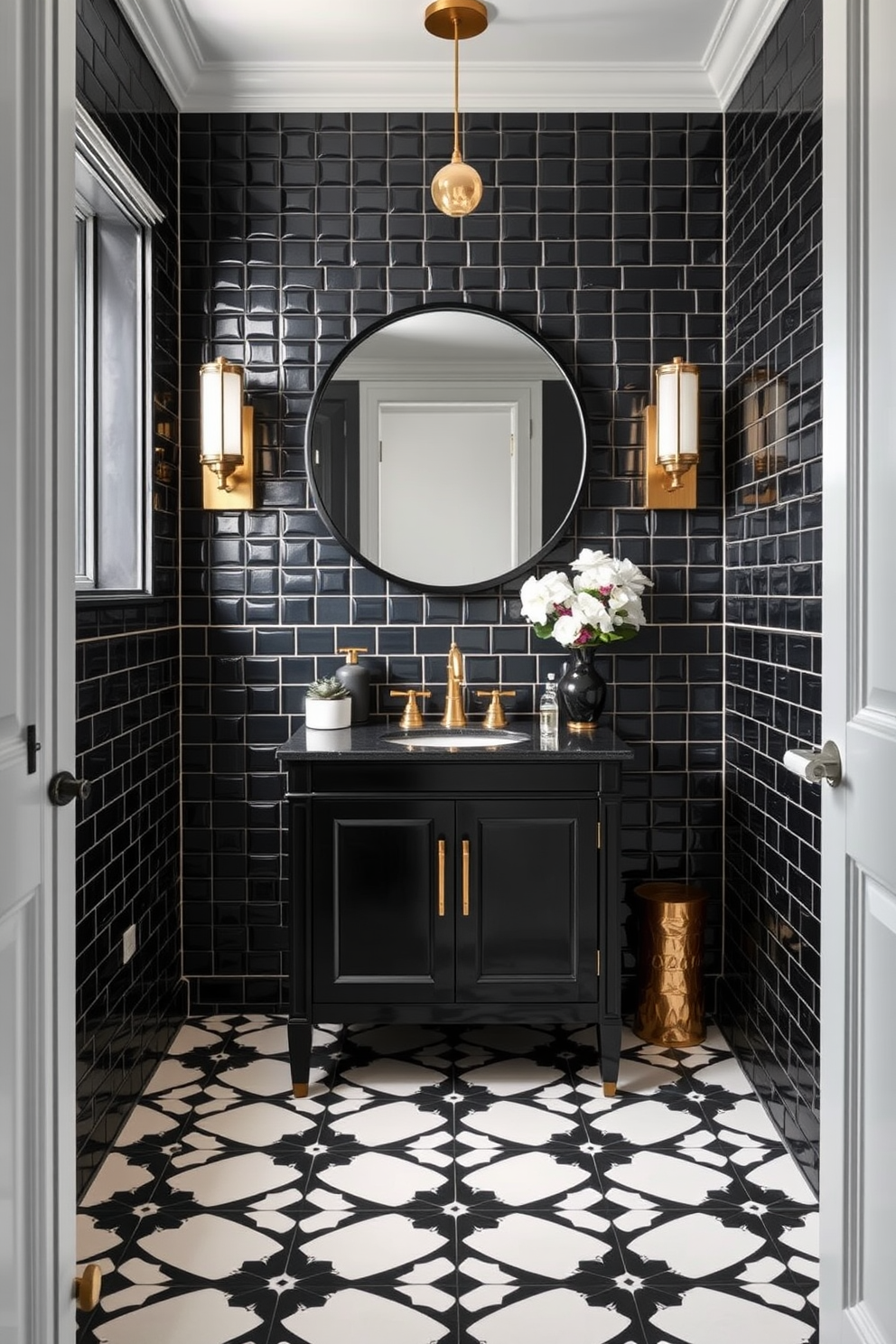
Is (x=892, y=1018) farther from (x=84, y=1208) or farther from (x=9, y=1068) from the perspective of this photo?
(x=84, y=1208)

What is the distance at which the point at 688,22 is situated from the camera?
308 cm

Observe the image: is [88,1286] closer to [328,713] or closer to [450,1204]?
A: [450,1204]

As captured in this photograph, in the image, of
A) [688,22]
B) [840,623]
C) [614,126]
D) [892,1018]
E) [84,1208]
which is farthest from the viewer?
[614,126]

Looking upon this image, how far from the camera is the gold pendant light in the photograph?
109 inches

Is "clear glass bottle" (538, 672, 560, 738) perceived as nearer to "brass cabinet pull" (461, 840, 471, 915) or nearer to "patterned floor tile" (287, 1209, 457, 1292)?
"brass cabinet pull" (461, 840, 471, 915)

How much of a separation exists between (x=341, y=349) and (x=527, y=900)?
5.50ft

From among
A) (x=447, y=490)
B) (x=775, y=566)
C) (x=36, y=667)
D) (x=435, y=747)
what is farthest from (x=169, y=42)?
(x=36, y=667)

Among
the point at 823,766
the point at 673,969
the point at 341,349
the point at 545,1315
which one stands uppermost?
the point at 341,349

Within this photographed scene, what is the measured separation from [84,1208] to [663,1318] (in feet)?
3.82

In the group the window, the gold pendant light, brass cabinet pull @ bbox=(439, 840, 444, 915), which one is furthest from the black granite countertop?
the gold pendant light

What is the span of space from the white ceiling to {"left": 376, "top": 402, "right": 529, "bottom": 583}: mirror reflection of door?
0.89 m

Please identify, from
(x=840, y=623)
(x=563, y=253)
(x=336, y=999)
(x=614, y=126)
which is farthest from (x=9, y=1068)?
(x=614, y=126)

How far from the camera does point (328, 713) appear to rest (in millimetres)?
3215

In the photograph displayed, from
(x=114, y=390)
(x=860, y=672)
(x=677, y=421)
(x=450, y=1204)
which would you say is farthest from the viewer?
(x=677, y=421)
